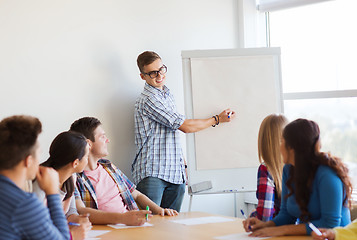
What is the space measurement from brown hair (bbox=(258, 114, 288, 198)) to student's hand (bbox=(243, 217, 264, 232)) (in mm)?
223

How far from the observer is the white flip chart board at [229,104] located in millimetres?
3830

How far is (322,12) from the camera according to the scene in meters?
4.36

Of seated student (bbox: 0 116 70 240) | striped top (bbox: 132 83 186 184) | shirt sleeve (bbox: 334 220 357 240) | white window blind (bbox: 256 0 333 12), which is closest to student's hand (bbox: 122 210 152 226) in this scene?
seated student (bbox: 0 116 70 240)

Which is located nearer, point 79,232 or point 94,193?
point 79,232

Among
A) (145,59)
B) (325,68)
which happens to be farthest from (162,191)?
(325,68)

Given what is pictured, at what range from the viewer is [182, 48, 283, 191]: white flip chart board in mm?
3830

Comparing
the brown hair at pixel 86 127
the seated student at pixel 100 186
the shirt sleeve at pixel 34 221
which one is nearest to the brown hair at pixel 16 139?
the shirt sleeve at pixel 34 221

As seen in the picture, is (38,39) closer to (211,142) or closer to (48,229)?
(211,142)

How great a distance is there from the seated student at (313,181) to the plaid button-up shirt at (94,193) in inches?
46.3

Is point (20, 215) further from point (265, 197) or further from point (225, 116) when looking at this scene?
point (225, 116)

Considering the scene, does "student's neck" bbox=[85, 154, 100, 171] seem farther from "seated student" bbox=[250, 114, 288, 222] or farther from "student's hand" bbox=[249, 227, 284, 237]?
"student's hand" bbox=[249, 227, 284, 237]

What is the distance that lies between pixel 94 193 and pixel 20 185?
4.04 feet

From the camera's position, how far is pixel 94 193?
2830 millimetres

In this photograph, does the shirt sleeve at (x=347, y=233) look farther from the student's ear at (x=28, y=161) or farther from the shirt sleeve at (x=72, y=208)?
the shirt sleeve at (x=72, y=208)
